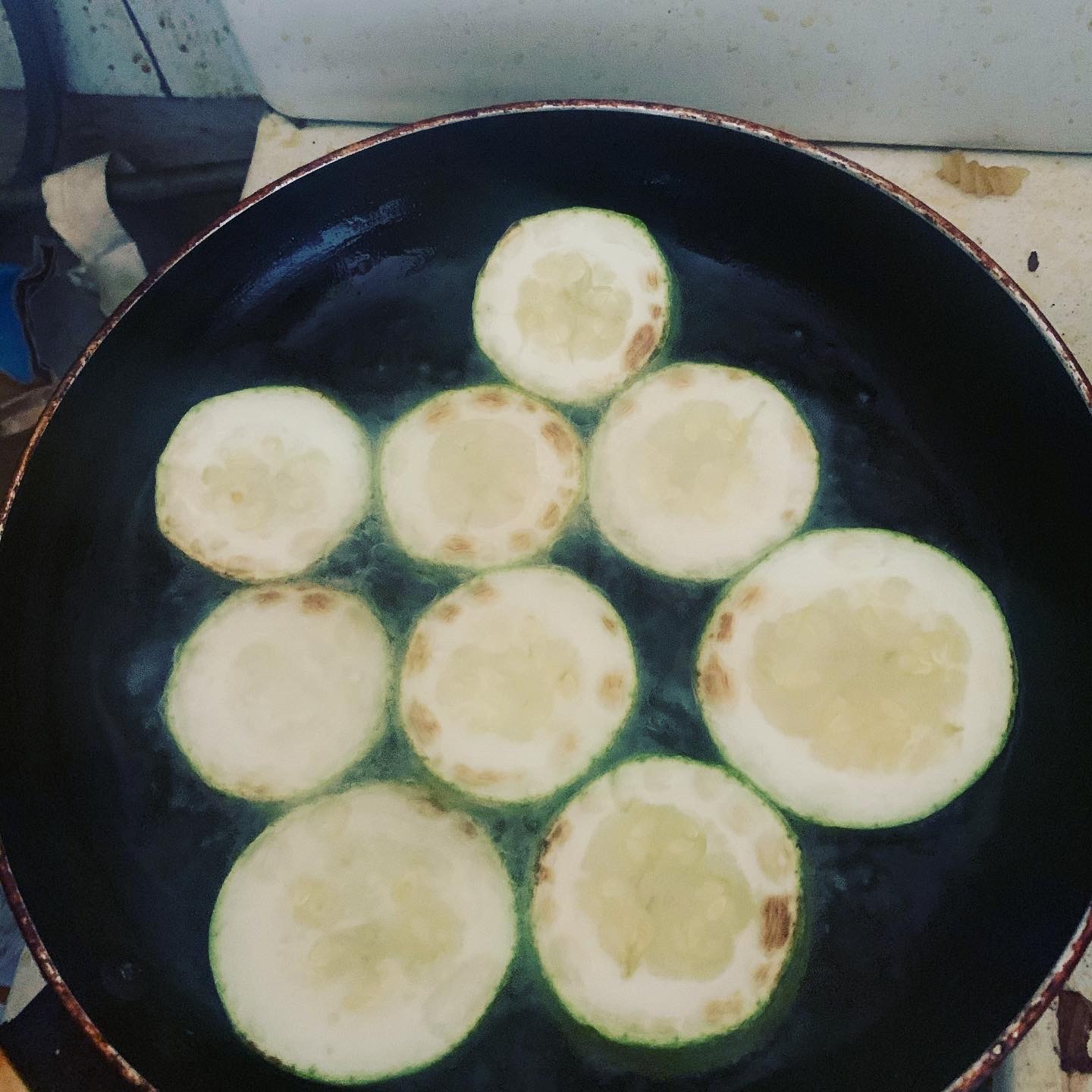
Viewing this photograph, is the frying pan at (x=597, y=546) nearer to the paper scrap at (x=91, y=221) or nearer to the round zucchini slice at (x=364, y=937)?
the round zucchini slice at (x=364, y=937)

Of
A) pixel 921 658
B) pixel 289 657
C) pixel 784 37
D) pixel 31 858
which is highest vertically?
pixel 784 37

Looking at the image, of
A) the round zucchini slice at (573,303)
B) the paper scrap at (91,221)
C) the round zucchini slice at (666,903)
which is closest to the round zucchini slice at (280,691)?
the round zucchini slice at (666,903)

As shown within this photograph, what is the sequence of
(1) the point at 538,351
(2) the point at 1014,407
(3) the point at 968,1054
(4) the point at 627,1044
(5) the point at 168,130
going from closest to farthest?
(3) the point at 968,1054
(4) the point at 627,1044
(2) the point at 1014,407
(1) the point at 538,351
(5) the point at 168,130

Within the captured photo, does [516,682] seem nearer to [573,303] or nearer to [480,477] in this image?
[480,477]

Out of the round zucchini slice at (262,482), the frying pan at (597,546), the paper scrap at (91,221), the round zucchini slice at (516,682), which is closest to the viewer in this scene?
the frying pan at (597,546)

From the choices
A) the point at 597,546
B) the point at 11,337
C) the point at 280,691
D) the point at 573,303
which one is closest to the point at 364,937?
the point at 280,691

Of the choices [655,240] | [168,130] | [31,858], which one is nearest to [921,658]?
[655,240]

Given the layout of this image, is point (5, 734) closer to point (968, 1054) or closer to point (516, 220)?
point (516, 220)

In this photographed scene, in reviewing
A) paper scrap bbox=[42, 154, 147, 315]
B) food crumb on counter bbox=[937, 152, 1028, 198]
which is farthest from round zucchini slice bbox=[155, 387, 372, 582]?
food crumb on counter bbox=[937, 152, 1028, 198]
